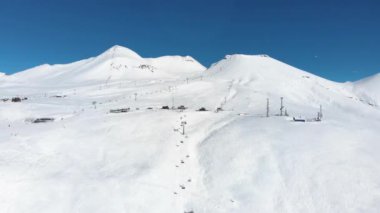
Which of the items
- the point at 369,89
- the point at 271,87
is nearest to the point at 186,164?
the point at 271,87

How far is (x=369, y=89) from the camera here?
122 metres

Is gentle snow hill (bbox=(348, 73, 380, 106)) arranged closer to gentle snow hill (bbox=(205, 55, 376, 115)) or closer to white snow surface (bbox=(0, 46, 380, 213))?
gentle snow hill (bbox=(205, 55, 376, 115))

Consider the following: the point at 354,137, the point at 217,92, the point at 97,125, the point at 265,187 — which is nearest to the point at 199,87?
the point at 217,92

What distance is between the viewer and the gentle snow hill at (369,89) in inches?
4403

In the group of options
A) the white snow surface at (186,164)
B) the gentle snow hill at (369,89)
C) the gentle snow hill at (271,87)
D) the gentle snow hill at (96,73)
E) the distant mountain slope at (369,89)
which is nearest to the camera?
the white snow surface at (186,164)

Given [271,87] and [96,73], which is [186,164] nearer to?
[271,87]

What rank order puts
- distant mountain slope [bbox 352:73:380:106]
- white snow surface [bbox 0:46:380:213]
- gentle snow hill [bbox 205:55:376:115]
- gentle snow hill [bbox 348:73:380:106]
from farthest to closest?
distant mountain slope [bbox 352:73:380:106], gentle snow hill [bbox 348:73:380:106], gentle snow hill [bbox 205:55:376:115], white snow surface [bbox 0:46:380:213]

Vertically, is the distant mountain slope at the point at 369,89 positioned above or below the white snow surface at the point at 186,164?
above

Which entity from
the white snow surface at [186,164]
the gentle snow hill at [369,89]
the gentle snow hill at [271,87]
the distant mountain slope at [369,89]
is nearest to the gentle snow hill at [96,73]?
the gentle snow hill at [271,87]

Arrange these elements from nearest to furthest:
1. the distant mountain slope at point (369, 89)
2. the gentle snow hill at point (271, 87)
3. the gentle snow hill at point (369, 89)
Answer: the gentle snow hill at point (271, 87)
the gentle snow hill at point (369, 89)
the distant mountain slope at point (369, 89)

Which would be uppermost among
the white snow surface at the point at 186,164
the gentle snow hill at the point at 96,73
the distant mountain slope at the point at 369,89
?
the gentle snow hill at the point at 96,73

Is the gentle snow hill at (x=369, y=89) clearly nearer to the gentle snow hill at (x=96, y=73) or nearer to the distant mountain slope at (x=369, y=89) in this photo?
the distant mountain slope at (x=369, y=89)

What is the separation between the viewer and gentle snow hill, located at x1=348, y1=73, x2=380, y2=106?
112 metres

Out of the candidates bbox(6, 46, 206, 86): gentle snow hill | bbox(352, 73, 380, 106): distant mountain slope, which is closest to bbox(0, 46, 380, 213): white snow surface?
bbox(352, 73, 380, 106): distant mountain slope
